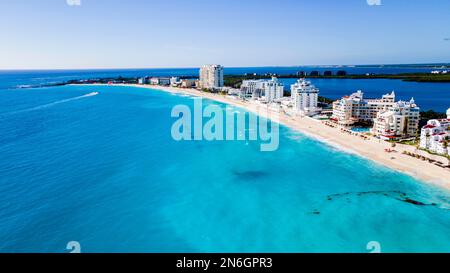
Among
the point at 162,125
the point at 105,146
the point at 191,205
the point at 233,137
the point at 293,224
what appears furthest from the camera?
the point at 162,125

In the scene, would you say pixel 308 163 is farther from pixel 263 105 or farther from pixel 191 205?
pixel 263 105

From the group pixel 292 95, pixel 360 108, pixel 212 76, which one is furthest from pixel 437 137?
pixel 212 76

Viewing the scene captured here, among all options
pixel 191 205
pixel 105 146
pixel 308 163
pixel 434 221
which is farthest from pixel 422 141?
pixel 105 146

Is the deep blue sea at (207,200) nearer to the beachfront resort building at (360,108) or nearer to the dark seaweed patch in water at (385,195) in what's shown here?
the dark seaweed patch in water at (385,195)

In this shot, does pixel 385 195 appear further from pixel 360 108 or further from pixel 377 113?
pixel 360 108

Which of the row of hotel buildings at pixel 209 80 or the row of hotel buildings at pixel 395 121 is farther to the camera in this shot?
the row of hotel buildings at pixel 209 80

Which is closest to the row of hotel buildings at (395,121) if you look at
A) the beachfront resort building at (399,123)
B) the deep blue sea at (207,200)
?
the beachfront resort building at (399,123)
